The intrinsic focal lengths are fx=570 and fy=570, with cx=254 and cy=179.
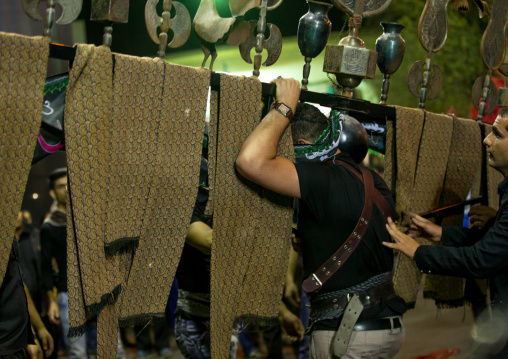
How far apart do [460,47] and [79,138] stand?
6368 millimetres

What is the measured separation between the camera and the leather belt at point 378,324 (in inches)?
110

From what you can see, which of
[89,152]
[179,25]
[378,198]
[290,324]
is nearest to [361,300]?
[378,198]

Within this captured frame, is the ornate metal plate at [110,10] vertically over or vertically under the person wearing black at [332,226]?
over

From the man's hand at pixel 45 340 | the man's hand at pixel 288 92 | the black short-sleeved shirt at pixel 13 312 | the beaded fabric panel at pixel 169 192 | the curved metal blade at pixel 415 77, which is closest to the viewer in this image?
the beaded fabric panel at pixel 169 192

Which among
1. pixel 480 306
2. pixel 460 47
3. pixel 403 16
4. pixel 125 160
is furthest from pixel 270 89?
pixel 460 47

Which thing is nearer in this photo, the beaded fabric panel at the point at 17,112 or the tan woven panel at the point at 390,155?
the beaded fabric panel at the point at 17,112

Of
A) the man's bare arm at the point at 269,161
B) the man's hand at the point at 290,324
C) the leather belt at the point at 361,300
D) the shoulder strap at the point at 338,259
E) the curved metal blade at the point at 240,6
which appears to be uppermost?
the curved metal blade at the point at 240,6

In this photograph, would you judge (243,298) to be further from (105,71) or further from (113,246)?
(105,71)

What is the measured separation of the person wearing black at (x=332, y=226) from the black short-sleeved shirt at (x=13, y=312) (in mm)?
1178

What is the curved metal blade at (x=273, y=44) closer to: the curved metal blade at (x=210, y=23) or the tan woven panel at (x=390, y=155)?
the curved metal blade at (x=210, y=23)

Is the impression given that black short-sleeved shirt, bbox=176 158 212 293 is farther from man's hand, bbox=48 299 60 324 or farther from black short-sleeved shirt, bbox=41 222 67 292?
man's hand, bbox=48 299 60 324

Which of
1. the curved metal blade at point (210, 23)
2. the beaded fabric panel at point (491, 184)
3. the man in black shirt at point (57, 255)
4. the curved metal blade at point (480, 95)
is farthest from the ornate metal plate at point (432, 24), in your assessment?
the man in black shirt at point (57, 255)

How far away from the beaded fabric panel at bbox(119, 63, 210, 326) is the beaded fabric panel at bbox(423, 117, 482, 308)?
1835mm

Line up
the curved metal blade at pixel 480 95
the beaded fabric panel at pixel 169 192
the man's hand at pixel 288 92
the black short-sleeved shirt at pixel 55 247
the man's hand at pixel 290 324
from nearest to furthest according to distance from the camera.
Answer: the beaded fabric panel at pixel 169 192 < the man's hand at pixel 288 92 < the curved metal blade at pixel 480 95 < the man's hand at pixel 290 324 < the black short-sleeved shirt at pixel 55 247
